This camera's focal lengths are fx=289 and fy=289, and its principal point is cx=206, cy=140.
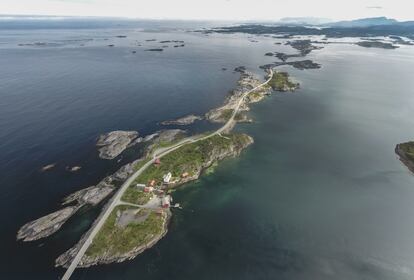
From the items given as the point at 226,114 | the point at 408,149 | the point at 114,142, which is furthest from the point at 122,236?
the point at 408,149

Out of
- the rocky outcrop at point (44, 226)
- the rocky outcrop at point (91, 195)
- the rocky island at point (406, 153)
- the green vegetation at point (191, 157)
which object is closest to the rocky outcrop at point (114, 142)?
the green vegetation at point (191, 157)

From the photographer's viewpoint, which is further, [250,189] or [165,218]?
[250,189]

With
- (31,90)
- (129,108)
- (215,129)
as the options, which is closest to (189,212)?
(215,129)

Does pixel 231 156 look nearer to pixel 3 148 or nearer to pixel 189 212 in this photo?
pixel 189 212

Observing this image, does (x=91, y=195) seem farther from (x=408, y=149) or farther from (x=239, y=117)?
(x=408, y=149)

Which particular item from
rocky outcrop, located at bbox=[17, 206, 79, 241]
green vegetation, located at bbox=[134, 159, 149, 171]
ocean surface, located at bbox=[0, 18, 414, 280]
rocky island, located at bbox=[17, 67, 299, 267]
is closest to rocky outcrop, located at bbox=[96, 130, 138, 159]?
rocky island, located at bbox=[17, 67, 299, 267]

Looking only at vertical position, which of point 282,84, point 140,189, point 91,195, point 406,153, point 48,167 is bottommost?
point 406,153

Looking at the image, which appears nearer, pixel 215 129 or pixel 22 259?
pixel 22 259

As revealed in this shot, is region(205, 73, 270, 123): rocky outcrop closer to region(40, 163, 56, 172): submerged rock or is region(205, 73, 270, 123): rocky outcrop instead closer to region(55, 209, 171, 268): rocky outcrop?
region(40, 163, 56, 172): submerged rock
